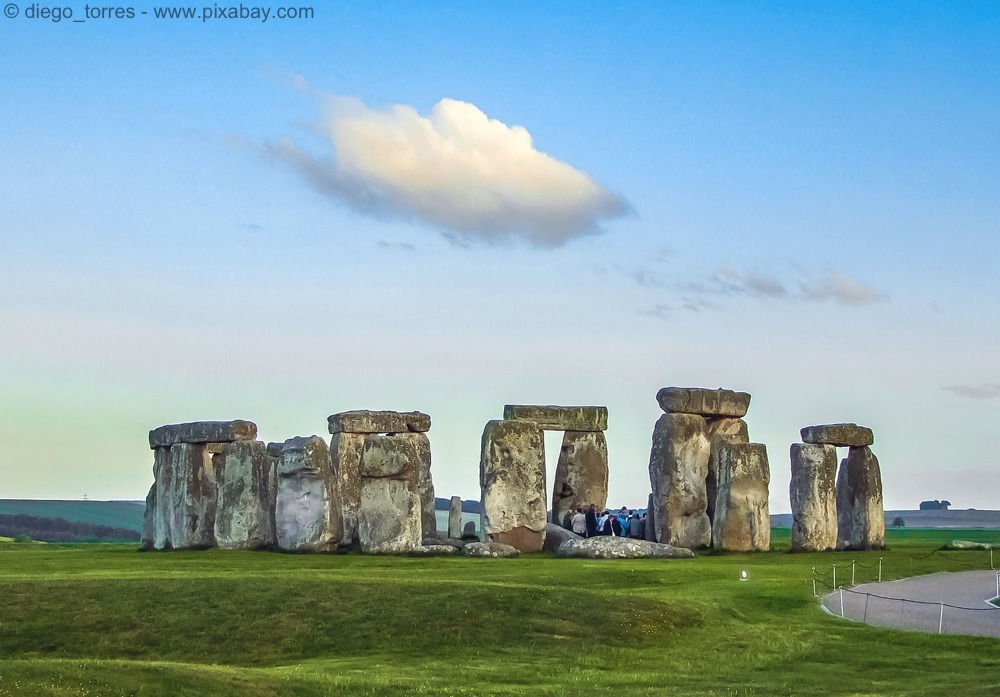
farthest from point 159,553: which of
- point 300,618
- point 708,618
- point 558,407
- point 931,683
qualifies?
point 931,683

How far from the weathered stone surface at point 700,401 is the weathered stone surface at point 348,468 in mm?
8951

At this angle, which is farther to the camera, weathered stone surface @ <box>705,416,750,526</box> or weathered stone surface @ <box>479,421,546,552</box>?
weathered stone surface @ <box>705,416,750,526</box>

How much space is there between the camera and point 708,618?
28062 mm

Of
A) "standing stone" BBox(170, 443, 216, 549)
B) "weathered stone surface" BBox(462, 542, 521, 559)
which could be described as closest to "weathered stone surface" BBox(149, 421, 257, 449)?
"standing stone" BBox(170, 443, 216, 549)

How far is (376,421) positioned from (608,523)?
7408mm

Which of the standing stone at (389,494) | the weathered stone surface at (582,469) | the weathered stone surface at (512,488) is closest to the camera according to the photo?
the standing stone at (389,494)

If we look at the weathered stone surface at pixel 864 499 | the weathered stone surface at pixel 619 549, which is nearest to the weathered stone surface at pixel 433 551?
the weathered stone surface at pixel 619 549

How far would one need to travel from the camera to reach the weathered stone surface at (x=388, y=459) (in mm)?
40562

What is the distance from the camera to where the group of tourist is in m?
44.7

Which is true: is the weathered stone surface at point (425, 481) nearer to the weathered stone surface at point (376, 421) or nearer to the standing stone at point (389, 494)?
the weathered stone surface at point (376, 421)

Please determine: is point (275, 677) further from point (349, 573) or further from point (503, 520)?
point (503, 520)

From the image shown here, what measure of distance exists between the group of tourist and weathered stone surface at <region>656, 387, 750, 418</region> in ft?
11.8

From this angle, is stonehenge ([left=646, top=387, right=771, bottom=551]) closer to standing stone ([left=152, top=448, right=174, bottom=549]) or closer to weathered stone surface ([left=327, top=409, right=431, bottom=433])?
weathered stone surface ([left=327, top=409, right=431, bottom=433])

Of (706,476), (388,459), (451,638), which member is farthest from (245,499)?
(451,638)
